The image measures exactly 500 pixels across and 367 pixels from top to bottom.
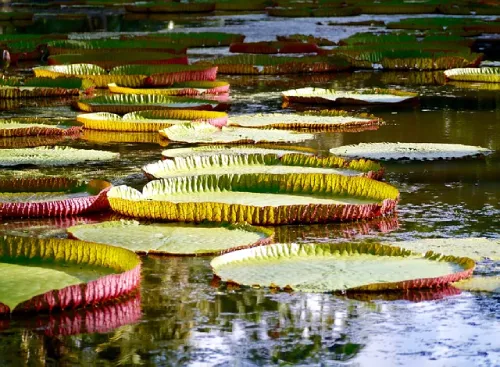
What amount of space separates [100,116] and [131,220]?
4295 millimetres

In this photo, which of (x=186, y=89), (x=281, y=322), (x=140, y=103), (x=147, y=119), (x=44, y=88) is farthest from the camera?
(x=44, y=88)

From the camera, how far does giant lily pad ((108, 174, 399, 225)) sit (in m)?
6.20

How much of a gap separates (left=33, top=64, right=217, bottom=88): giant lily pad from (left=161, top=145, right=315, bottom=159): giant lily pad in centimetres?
493

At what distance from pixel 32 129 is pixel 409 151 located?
3.16m

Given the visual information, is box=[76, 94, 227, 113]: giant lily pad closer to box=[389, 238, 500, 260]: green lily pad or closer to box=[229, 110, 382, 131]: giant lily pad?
box=[229, 110, 382, 131]: giant lily pad

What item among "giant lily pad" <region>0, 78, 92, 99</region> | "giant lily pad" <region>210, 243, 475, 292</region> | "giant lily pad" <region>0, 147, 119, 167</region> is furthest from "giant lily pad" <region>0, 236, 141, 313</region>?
"giant lily pad" <region>0, 78, 92, 99</region>

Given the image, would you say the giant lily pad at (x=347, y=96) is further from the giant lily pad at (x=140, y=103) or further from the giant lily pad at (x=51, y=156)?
the giant lily pad at (x=51, y=156)

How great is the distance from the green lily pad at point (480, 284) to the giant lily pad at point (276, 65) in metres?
10.8

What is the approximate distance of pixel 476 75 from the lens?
1430cm

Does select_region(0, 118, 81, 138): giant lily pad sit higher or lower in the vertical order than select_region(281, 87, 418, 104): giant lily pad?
lower

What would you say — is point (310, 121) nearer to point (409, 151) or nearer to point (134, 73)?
point (409, 151)

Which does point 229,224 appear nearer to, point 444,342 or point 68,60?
point 444,342

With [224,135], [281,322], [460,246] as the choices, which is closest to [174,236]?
[460,246]

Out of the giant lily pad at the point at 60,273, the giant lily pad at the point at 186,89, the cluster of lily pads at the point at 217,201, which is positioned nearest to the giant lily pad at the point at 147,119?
the cluster of lily pads at the point at 217,201
